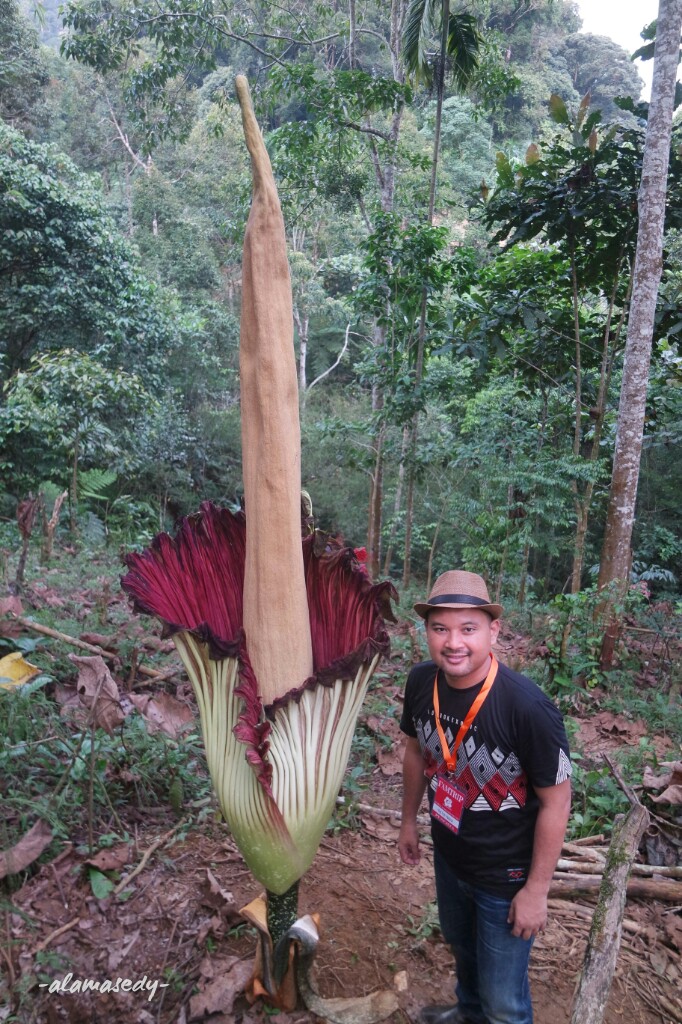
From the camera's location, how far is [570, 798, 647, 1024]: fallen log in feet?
3.73

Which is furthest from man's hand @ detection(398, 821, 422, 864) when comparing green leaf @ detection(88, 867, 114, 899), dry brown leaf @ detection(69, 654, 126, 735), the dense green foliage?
the dense green foliage

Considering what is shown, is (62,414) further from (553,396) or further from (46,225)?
(553,396)

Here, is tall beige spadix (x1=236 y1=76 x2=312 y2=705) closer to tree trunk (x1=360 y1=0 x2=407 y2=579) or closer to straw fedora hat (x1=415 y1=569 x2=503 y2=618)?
straw fedora hat (x1=415 y1=569 x2=503 y2=618)

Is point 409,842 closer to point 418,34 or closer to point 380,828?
Answer: point 380,828

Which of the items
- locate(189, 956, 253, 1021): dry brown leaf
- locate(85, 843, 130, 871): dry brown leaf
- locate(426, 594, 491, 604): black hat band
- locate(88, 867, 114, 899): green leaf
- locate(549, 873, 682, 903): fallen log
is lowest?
locate(549, 873, 682, 903): fallen log

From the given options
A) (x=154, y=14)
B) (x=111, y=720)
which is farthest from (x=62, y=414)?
(x=111, y=720)

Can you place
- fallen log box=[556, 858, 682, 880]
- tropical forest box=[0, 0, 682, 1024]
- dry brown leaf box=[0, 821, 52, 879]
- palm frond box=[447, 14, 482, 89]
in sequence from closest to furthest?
tropical forest box=[0, 0, 682, 1024] → dry brown leaf box=[0, 821, 52, 879] → fallen log box=[556, 858, 682, 880] → palm frond box=[447, 14, 482, 89]

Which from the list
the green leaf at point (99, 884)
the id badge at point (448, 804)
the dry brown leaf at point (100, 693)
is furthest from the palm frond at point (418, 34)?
the green leaf at point (99, 884)

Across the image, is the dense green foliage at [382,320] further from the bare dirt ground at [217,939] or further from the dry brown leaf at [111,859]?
the dry brown leaf at [111,859]

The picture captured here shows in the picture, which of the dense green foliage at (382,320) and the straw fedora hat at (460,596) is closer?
the straw fedora hat at (460,596)

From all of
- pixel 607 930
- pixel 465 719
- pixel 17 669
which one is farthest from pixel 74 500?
pixel 607 930

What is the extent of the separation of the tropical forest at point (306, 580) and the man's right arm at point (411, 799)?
0.95ft

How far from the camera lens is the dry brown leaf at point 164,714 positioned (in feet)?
8.11

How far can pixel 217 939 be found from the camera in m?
1.66
